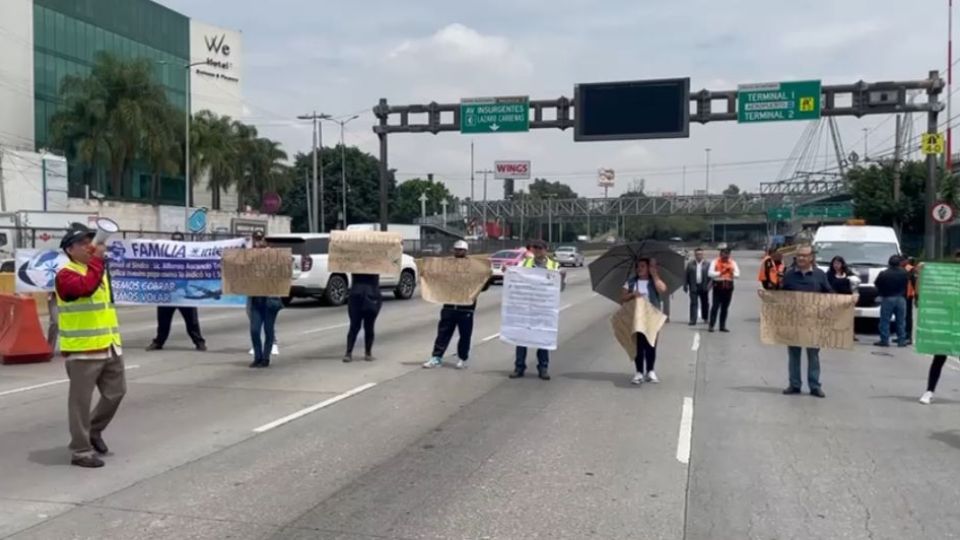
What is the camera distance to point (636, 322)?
11.7 m

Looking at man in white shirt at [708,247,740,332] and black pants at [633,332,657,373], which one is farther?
man in white shirt at [708,247,740,332]

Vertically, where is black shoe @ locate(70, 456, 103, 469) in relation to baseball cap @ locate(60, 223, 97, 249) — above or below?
below

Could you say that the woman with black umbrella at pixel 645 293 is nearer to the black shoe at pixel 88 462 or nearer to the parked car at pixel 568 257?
the black shoe at pixel 88 462

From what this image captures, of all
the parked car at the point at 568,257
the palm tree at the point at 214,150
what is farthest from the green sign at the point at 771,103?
the palm tree at the point at 214,150

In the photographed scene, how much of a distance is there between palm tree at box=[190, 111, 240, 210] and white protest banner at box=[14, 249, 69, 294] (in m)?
49.8

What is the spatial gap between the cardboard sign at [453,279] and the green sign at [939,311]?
543cm

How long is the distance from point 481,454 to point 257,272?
6850 mm

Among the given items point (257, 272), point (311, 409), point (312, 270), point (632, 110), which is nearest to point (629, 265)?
point (311, 409)

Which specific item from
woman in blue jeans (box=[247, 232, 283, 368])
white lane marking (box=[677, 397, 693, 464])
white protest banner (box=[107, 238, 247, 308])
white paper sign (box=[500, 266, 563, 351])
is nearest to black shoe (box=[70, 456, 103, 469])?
white lane marking (box=[677, 397, 693, 464])

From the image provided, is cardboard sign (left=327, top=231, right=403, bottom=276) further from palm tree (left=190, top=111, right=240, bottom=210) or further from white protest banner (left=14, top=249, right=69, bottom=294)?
palm tree (left=190, top=111, right=240, bottom=210)

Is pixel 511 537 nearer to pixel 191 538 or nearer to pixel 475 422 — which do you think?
pixel 191 538

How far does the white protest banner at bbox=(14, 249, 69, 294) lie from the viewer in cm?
1524

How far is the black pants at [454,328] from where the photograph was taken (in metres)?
13.0

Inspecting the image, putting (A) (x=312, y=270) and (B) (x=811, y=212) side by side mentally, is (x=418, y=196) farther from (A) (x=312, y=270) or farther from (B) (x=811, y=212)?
(A) (x=312, y=270)
